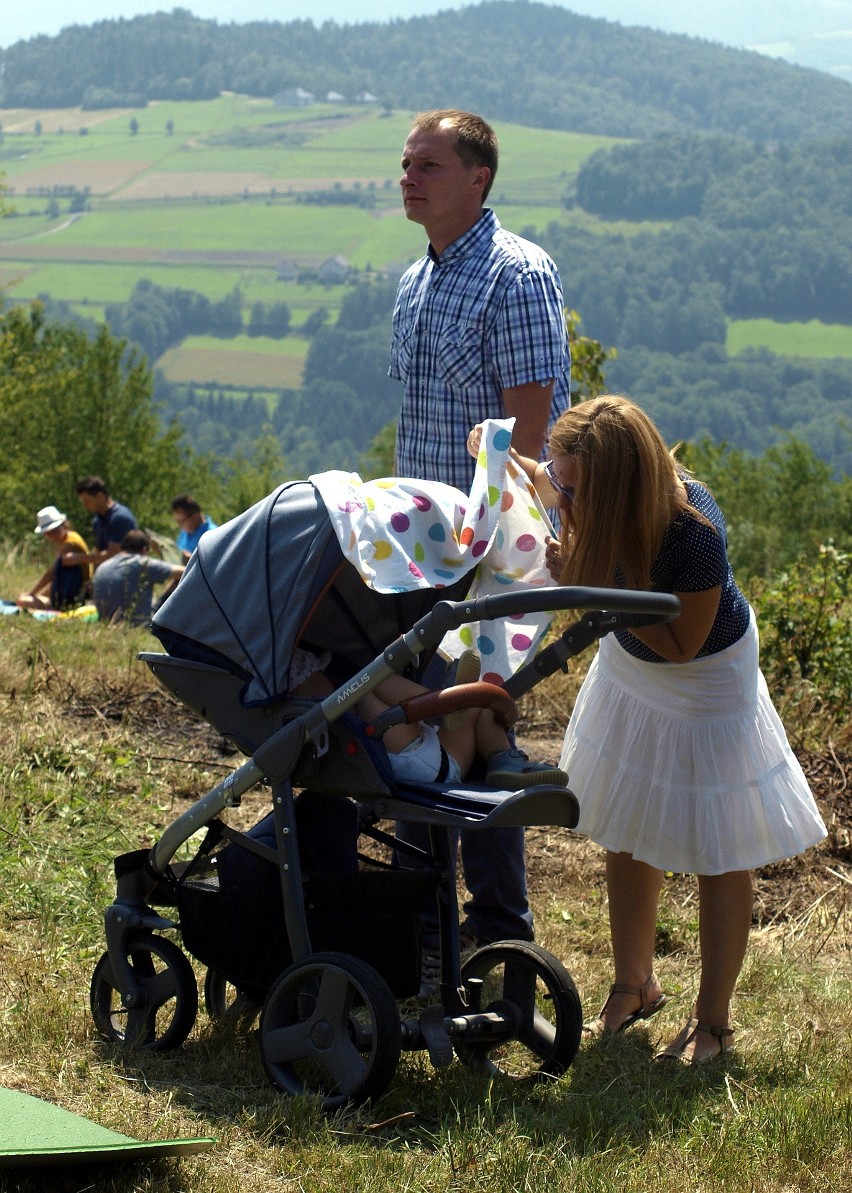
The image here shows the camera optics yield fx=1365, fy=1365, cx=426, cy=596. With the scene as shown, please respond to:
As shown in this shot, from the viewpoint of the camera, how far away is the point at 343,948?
3.30 meters

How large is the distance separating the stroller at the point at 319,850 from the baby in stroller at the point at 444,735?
5 centimetres

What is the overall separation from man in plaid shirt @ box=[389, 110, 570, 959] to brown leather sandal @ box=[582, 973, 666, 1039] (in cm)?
49

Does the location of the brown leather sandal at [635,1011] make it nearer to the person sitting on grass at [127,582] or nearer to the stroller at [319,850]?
the stroller at [319,850]

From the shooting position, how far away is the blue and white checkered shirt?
4.22 m

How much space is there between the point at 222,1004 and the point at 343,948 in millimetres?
589

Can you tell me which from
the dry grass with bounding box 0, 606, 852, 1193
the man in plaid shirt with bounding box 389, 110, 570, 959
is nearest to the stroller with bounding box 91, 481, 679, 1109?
the dry grass with bounding box 0, 606, 852, 1193

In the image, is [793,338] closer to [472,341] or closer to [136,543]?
[136,543]

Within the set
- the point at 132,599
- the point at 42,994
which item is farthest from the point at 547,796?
the point at 132,599

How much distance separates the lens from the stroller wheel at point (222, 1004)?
362cm

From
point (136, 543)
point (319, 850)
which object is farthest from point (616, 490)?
point (136, 543)

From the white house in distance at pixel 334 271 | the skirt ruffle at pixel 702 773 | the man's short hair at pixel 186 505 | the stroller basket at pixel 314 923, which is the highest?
the white house in distance at pixel 334 271

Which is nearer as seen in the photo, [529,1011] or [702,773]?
[529,1011]

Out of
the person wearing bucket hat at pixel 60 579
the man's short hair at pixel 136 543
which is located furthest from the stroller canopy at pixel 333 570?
the person wearing bucket hat at pixel 60 579

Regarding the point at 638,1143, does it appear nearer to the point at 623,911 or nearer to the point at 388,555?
the point at 623,911
